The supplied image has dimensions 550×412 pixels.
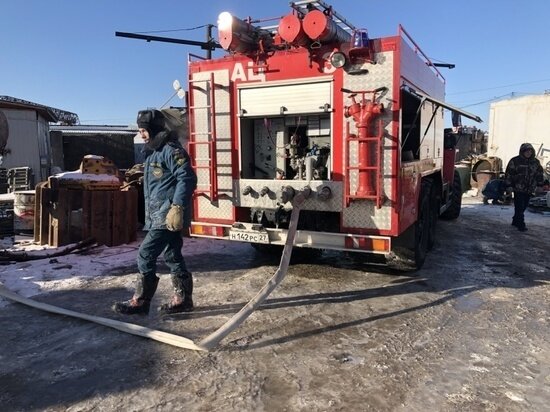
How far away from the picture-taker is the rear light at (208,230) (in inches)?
248

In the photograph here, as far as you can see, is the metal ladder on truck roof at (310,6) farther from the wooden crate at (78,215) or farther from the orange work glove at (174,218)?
the wooden crate at (78,215)

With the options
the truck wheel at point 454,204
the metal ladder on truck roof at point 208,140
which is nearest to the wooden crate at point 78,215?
the metal ladder on truck roof at point 208,140

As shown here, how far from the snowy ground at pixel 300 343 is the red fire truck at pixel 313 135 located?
2.24ft

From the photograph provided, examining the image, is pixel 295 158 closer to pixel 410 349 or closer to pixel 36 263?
pixel 410 349

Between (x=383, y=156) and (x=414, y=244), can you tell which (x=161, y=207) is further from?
(x=414, y=244)

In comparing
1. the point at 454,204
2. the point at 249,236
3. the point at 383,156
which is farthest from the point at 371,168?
the point at 454,204

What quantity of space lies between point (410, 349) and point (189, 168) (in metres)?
2.60

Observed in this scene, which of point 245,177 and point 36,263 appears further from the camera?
point 36,263

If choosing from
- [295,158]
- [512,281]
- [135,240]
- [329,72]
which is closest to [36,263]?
[135,240]

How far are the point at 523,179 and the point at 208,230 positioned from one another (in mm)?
7635

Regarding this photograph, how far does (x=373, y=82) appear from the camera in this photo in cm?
525

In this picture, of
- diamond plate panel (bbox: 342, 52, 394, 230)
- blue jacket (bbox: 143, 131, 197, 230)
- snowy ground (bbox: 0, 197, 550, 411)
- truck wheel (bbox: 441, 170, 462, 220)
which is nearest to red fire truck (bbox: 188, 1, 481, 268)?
diamond plate panel (bbox: 342, 52, 394, 230)

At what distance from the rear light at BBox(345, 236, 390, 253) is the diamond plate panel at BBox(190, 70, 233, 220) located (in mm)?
1663

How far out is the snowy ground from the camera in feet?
10.4
